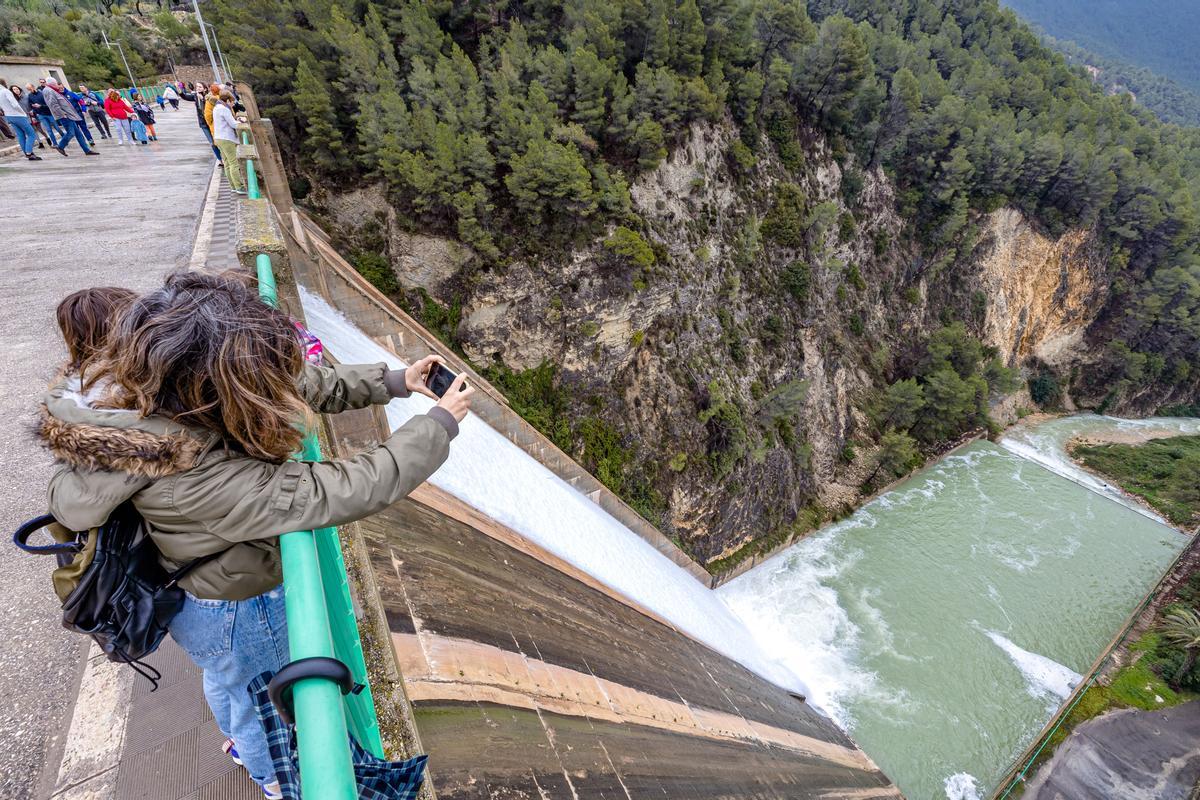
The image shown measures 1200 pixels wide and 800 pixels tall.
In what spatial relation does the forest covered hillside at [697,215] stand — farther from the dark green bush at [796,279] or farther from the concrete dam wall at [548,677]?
the concrete dam wall at [548,677]

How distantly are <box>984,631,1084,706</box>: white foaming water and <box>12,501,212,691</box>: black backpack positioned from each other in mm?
21084

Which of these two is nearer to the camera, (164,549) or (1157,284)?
(164,549)

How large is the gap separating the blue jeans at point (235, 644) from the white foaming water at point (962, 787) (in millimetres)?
16614

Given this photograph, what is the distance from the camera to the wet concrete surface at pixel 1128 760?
12617 millimetres

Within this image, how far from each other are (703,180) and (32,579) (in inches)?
795

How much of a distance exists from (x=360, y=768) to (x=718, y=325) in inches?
772

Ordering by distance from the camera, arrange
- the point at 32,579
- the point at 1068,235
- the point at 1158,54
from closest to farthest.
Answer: the point at 32,579 < the point at 1068,235 < the point at 1158,54

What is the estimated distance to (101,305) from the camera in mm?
2021

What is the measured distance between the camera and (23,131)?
12133 millimetres

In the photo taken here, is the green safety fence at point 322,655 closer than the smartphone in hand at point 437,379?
Yes

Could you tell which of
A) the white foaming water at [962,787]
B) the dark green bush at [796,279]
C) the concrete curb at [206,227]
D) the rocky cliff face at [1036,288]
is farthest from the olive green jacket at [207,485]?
the rocky cliff face at [1036,288]

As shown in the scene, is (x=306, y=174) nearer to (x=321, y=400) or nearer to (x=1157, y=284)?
(x=321, y=400)

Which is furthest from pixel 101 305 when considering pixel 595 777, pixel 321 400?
pixel 595 777

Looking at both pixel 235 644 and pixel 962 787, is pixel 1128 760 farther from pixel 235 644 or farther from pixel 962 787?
pixel 235 644
